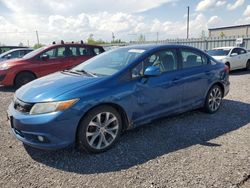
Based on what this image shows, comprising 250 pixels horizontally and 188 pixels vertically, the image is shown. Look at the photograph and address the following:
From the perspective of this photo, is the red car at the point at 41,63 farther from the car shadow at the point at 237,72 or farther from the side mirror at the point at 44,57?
the car shadow at the point at 237,72

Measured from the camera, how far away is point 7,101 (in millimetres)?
6613

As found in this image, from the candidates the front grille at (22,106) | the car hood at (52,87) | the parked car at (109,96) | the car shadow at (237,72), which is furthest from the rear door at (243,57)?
the front grille at (22,106)

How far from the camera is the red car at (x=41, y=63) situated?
7.94m

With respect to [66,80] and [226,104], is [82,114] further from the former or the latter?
[226,104]

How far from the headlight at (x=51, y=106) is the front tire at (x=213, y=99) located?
3.07 m

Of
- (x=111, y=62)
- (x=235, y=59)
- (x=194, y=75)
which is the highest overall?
(x=111, y=62)

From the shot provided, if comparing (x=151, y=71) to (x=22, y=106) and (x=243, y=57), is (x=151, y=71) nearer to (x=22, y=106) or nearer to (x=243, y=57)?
(x=22, y=106)

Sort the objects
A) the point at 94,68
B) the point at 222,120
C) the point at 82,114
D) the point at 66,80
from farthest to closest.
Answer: the point at 222,120, the point at 94,68, the point at 66,80, the point at 82,114

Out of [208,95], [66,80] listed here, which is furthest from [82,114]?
[208,95]

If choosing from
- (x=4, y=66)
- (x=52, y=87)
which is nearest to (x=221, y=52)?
(x=4, y=66)

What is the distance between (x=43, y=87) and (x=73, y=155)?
3.47 ft

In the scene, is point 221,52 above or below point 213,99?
above

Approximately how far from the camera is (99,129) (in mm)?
3395

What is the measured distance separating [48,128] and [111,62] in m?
1.65
